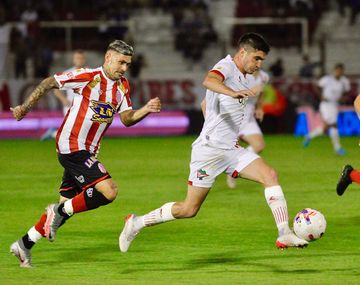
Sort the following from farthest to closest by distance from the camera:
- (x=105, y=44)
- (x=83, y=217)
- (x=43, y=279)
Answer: (x=105, y=44) → (x=83, y=217) → (x=43, y=279)

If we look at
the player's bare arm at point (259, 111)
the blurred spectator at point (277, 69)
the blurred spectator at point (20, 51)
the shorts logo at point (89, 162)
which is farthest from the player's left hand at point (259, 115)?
the blurred spectator at point (20, 51)

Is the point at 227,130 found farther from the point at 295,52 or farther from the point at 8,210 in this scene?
the point at 295,52

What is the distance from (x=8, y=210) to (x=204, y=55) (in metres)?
19.3

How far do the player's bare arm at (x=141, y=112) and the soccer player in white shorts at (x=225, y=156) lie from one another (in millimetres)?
679

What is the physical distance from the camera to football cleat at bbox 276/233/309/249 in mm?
8461

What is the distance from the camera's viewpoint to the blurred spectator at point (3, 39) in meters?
30.0

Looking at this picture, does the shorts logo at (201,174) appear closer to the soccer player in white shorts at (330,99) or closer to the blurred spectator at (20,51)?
the soccer player in white shorts at (330,99)

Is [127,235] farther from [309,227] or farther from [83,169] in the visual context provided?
[309,227]

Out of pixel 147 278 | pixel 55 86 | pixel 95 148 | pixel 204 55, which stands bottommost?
pixel 204 55

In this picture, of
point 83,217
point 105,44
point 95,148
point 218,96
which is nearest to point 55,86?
point 95,148

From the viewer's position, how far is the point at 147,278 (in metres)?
8.15

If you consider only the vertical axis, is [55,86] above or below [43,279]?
above

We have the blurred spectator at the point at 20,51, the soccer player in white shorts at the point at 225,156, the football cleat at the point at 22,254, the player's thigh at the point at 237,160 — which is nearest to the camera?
the football cleat at the point at 22,254

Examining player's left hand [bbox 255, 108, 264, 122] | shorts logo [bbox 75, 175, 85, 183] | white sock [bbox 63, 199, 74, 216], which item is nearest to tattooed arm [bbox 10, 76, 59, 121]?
shorts logo [bbox 75, 175, 85, 183]
